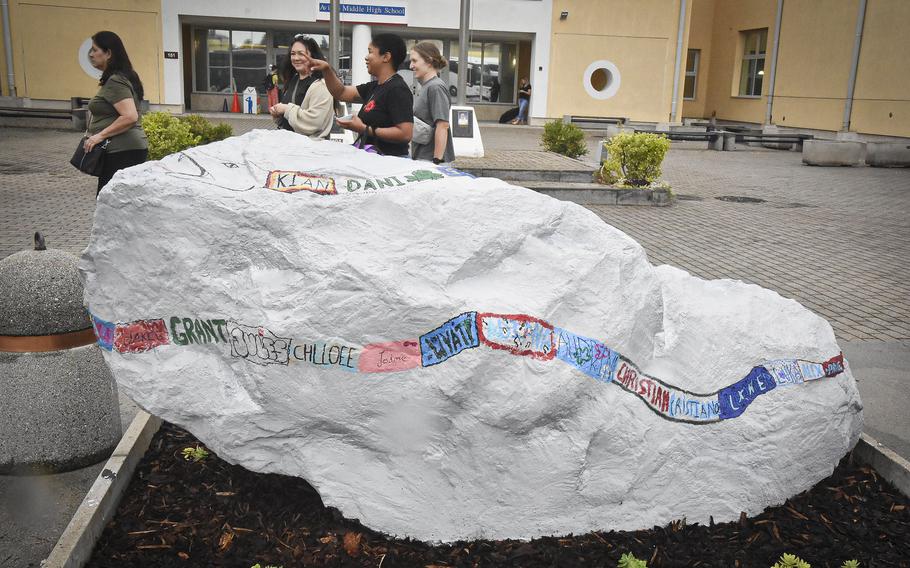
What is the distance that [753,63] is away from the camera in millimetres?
33344

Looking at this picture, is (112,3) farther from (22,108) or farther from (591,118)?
(591,118)

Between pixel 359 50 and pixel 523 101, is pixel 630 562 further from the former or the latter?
pixel 523 101

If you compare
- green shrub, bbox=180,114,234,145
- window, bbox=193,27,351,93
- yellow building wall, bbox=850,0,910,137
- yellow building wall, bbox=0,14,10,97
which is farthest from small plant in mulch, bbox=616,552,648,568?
yellow building wall, bbox=0,14,10,97

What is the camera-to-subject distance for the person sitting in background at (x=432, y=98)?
6051 millimetres

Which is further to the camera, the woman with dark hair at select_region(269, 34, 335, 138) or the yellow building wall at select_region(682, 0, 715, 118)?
the yellow building wall at select_region(682, 0, 715, 118)

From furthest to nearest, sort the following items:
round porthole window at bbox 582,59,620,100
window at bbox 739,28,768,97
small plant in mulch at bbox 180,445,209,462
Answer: window at bbox 739,28,768,97, round porthole window at bbox 582,59,620,100, small plant in mulch at bbox 180,445,209,462

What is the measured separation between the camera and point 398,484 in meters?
3.26

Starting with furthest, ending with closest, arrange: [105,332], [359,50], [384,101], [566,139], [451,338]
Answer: [359,50] < [566,139] < [384,101] < [105,332] < [451,338]

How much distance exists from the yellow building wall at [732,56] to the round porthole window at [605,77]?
6087 millimetres

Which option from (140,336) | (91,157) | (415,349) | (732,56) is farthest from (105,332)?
(732,56)

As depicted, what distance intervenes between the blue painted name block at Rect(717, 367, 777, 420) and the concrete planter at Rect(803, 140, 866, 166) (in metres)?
19.8

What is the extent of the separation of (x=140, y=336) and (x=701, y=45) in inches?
1468

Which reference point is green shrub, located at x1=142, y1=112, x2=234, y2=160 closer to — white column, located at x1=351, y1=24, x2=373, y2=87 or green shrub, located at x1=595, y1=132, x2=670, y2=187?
green shrub, located at x1=595, y1=132, x2=670, y2=187

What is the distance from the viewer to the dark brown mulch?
10.5 ft
